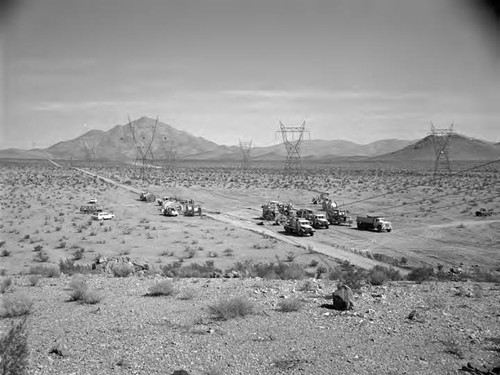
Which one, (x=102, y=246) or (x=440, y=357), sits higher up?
(x=440, y=357)

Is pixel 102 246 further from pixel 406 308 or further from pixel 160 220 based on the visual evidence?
pixel 406 308

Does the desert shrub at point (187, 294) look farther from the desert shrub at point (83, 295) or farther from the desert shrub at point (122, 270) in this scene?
the desert shrub at point (122, 270)

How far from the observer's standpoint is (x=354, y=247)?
3862cm

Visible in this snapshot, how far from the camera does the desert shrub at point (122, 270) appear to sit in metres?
21.7

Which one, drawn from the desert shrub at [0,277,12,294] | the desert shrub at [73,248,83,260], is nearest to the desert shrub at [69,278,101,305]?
the desert shrub at [0,277,12,294]

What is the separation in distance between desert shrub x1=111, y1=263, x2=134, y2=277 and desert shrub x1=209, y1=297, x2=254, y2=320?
7820mm

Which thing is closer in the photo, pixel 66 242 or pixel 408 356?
pixel 408 356

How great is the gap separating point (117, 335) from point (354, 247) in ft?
92.2

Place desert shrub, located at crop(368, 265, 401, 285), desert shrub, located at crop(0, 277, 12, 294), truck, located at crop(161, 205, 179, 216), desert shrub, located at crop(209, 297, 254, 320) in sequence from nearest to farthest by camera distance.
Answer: desert shrub, located at crop(209, 297, 254, 320), desert shrub, located at crop(0, 277, 12, 294), desert shrub, located at crop(368, 265, 401, 285), truck, located at crop(161, 205, 179, 216)

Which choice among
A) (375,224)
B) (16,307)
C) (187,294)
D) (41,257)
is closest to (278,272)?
(187,294)

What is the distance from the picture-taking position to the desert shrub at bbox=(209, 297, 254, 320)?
14586 mm

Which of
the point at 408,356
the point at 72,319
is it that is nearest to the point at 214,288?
the point at 72,319

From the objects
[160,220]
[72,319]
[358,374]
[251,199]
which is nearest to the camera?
[358,374]

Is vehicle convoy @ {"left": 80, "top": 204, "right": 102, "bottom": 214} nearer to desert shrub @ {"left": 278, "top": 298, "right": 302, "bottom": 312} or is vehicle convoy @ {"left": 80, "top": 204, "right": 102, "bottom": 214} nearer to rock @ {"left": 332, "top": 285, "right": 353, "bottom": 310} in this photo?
desert shrub @ {"left": 278, "top": 298, "right": 302, "bottom": 312}
